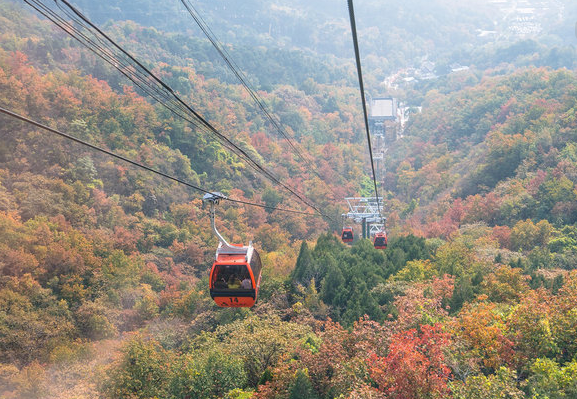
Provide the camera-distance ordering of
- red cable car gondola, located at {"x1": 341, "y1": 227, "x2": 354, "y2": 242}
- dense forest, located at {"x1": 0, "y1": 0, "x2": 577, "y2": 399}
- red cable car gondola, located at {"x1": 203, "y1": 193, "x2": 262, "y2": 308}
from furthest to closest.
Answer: red cable car gondola, located at {"x1": 341, "y1": 227, "x2": 354, "y2": 242}
dense forest, located at {"x1": 0, "y1": 0, "x2": 577, "y2": 399}
red cable car gondola, located at {"x1": 203, "y1": 193, "x2": 262, "y2": 308}

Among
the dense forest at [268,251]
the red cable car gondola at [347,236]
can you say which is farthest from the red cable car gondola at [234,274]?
the red cable car gondola at [347,236]

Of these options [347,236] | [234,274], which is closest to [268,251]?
[347,236]

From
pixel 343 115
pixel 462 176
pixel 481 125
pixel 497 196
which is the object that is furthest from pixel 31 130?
pixel 343 115

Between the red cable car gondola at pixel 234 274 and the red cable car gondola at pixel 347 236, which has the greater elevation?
the red cable car gondola at pixel 347 236

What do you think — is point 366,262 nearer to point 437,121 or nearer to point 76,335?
point 76,335

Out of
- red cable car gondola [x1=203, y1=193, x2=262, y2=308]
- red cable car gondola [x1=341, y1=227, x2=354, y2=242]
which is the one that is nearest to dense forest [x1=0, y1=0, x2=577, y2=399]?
red cable car gondola [x1=341, y1=227, x2=354, y2=242]

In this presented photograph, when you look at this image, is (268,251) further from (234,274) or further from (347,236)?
(234,274)

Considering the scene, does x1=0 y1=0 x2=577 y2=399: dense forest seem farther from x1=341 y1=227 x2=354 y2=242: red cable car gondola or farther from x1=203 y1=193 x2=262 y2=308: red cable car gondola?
x1=203 y1=193 x2=262 y2=308: red cable car gondola

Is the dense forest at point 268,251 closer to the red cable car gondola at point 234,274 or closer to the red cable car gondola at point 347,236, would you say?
the red cable car gondola at point 347,236
